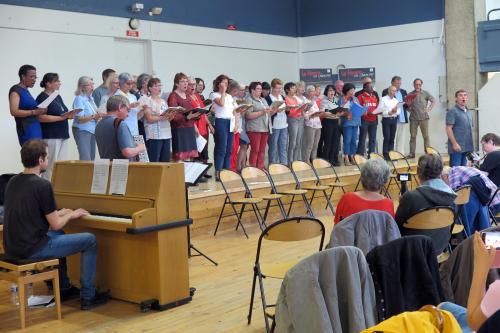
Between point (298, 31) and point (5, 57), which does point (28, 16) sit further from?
point (298, 31)

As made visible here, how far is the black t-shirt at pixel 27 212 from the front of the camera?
451 centimetres

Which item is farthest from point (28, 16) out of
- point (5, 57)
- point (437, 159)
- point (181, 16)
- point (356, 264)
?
point (356, 264)

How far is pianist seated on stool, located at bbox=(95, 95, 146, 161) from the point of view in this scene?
544 centimetres

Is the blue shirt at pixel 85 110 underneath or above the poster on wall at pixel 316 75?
underneath

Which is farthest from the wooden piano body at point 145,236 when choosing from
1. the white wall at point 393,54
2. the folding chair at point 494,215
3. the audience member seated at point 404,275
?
the white wall at point 393,54

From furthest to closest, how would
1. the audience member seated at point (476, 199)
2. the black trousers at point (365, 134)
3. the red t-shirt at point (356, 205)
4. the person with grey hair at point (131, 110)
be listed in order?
the black trousers at point (365, 134), the person with grey hair at point (131, 110), the audience member seated at point (476, 199), the red t-shirt at point (356, 205)

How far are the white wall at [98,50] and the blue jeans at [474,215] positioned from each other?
6549mm

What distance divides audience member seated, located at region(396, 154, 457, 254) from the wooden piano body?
1656 mm

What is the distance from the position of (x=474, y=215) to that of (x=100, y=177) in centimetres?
344

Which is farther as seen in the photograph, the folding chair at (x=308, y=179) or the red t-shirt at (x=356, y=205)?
the folding chair at (x=308, y=179)

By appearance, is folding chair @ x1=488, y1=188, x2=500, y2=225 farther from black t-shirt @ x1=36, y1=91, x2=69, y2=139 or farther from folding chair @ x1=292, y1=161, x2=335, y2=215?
black t-shirt @ x1=36, y1=91, x2=69, y2=139

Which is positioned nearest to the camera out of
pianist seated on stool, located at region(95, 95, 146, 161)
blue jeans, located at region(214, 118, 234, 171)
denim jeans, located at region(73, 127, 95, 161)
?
pianist seated on stool, located at region(95, 95, 146, 161)

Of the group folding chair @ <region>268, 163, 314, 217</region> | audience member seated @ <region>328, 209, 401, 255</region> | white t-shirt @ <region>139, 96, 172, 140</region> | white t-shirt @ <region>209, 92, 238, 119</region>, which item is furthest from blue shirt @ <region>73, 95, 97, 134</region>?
audience member seated @ <region>328, 209, 401, 255</region>

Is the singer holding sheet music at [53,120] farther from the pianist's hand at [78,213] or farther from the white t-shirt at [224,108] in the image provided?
the pianist's hand at [78,213]
